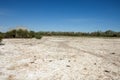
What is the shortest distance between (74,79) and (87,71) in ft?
5.62

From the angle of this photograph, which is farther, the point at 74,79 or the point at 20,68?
the point at 20,68

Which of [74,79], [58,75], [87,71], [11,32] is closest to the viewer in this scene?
[74,79]

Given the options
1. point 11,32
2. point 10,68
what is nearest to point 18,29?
point 11,32

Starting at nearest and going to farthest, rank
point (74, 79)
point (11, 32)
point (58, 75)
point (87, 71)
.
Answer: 1. point (74, 79)
2. point (58, 75)
3. point (87, 71)
4. point (11, 32)

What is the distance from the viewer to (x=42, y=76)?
867 centimetres

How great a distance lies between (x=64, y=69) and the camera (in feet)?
33.3

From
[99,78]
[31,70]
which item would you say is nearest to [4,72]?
[31,70]

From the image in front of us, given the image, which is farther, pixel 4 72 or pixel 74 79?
pixel 4 72

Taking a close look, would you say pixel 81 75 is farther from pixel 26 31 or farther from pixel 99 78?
pixel 26 31

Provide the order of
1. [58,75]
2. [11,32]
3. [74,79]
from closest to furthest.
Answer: [74,79]
[58,75]
[11,32]

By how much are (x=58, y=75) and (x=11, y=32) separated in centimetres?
5113

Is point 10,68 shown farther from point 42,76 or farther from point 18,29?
point 18,29

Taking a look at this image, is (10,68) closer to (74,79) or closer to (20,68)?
(20,68)

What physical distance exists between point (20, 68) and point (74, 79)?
3836 millimetres
